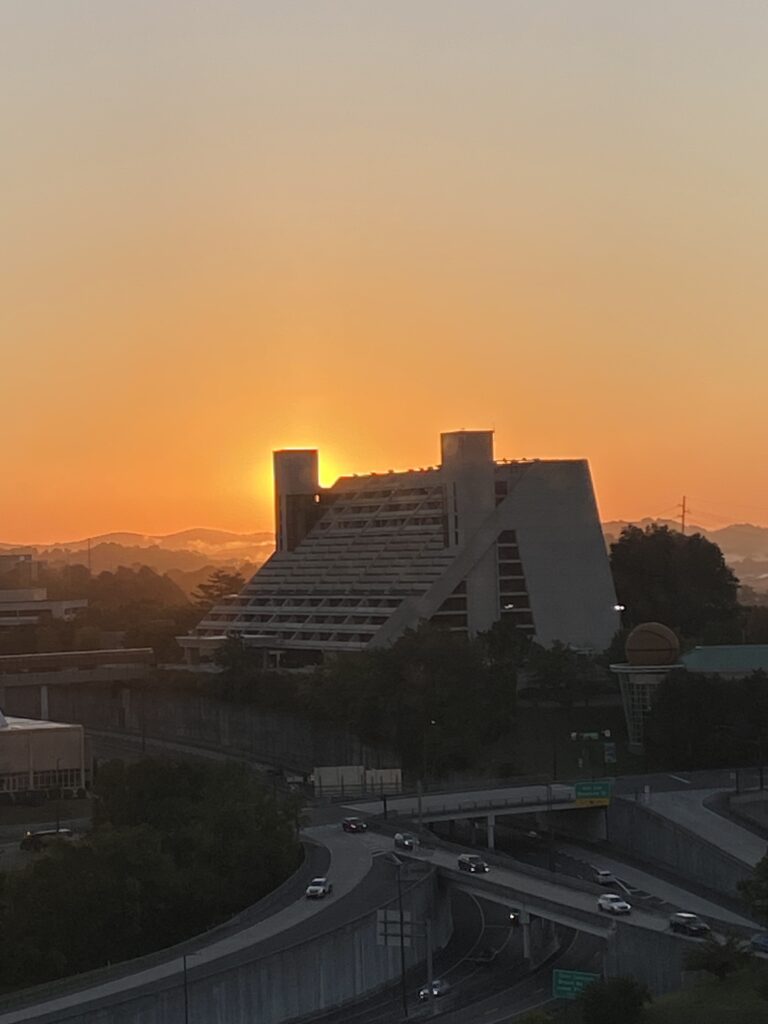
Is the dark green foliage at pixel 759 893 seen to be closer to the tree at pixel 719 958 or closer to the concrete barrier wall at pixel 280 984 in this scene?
the tree at pixel 719 958

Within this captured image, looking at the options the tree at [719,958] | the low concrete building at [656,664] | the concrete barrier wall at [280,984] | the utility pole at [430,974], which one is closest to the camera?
Answer: the concrete barrier wall at [280,984]

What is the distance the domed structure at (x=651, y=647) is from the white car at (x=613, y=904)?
30898 millimetres

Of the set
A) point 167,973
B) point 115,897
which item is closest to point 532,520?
point 115,897

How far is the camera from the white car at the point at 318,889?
55000 millimetres

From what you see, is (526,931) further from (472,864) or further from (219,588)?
(219,588)

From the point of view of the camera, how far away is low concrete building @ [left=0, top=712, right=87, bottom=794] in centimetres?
8425

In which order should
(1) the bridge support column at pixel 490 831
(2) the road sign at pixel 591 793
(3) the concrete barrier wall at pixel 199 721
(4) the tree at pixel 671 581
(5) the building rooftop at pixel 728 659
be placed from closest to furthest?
Answer: 1. (1) the bridge support column at pixel 490 831
2. (2) the road sign at pixel 591 793
3. (5) the building rooftop at pixel 728 659
4. (3) the concrete barrier wall at pixel 199 721
5. (4) the tree at pixel 671 581

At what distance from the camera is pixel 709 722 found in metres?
79.8

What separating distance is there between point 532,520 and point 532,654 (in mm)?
13916

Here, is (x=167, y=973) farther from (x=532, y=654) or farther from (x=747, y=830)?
(x=532, y=654)

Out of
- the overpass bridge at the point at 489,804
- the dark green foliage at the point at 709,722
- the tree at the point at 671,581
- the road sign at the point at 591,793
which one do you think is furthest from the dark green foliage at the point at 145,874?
the tree at the point at 671,581

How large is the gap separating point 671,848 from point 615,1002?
80.8ft

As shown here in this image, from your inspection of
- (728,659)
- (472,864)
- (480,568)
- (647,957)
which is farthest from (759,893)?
(480,568)

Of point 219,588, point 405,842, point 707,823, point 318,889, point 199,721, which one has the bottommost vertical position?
point 318,889
